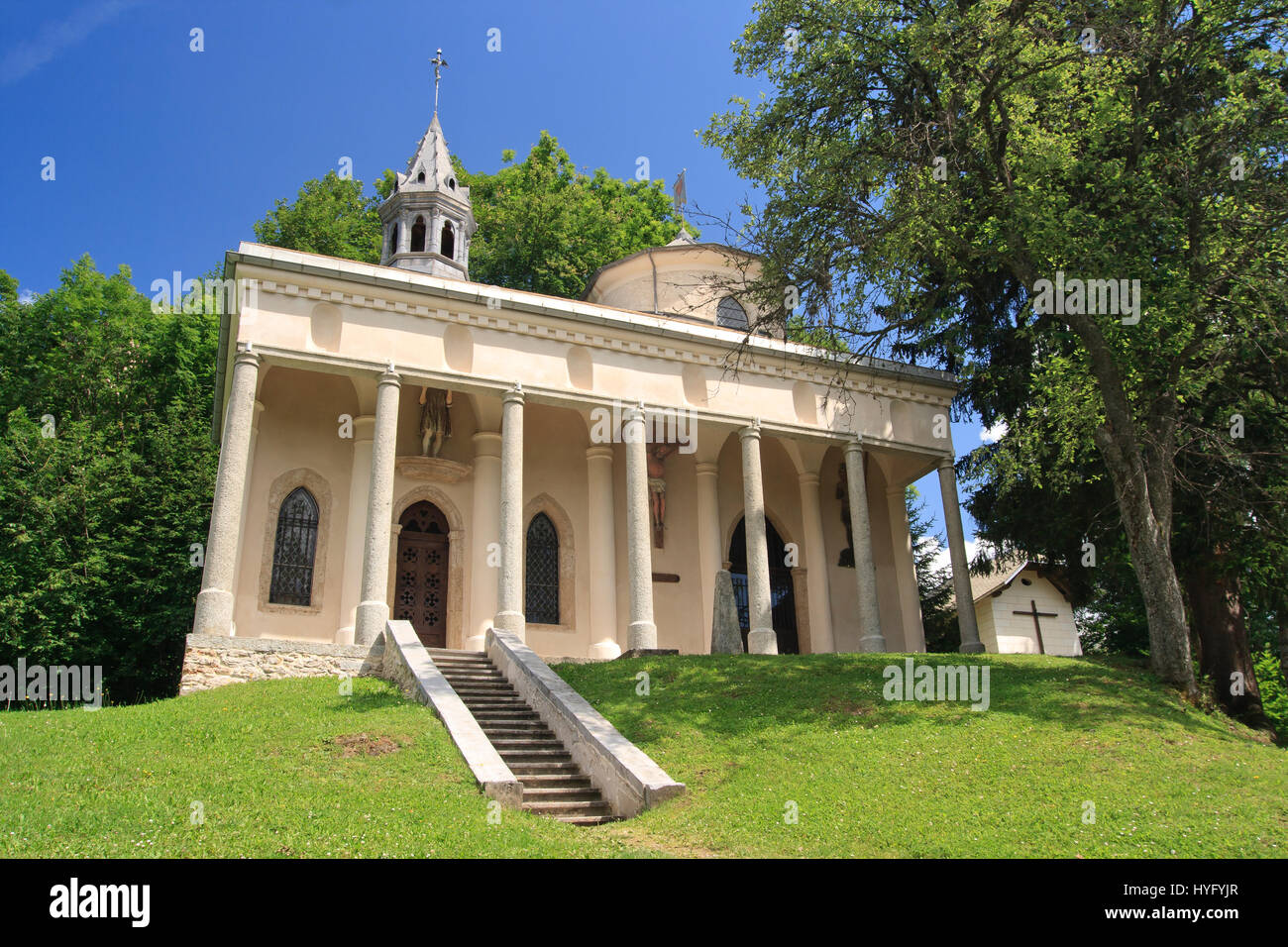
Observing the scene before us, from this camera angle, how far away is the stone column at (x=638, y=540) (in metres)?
19.1

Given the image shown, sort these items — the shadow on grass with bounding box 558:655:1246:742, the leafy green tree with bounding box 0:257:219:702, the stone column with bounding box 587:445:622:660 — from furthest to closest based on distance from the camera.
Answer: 1. the leafy green tree with bounding box 0:257:219:702
2. the stone column with bounding box 587:445:622:660
3. the shadow on grass with bounding box 558:655:1246:742

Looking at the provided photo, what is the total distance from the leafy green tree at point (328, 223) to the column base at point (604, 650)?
18.2m

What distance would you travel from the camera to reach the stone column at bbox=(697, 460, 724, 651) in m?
23.6

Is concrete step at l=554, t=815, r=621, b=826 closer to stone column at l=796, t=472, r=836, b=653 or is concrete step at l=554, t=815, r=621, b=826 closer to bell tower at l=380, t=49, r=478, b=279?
stone column at l=796, t=472, r=836, b=653

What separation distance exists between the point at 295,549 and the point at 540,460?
19.7 ft

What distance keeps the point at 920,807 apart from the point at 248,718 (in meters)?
8.15

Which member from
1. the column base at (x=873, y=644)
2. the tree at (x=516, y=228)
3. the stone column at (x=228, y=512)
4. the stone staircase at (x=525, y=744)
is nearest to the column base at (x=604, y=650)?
the stone staircase at (x=525, y=744)

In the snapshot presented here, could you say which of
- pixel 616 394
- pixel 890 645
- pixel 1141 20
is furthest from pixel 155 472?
pixel 1141 20

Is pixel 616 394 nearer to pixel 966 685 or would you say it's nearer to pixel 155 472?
pixel 966 685

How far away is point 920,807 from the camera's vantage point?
959 centimetres

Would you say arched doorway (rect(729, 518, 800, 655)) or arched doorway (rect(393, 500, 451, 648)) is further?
arched doorway (rect(729, 518, 800, 655))

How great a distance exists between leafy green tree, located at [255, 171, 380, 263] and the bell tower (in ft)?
25.8

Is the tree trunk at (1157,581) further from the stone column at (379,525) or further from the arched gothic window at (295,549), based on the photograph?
the arched gothic window at (295,549)

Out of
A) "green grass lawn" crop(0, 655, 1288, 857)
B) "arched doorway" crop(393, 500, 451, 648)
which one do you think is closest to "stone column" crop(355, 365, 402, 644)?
"green grass lawn" crop(0, 655, 1288, 857)
